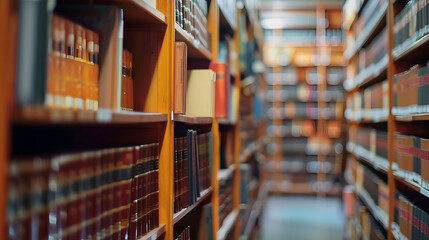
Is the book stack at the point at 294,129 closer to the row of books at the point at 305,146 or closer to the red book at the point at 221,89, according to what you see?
the row of books at the point at 305,146

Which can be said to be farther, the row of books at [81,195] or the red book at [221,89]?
the red book at [221,89]

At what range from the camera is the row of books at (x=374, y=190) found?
9.65 ft

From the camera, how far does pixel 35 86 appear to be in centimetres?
88

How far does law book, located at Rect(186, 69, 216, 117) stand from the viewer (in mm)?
2236

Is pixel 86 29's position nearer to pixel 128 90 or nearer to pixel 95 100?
pixel 95 100

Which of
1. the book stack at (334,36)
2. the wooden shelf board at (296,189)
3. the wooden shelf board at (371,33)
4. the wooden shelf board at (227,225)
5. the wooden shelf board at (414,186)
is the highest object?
the book stack at (334,36)

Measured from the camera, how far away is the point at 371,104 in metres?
3.71

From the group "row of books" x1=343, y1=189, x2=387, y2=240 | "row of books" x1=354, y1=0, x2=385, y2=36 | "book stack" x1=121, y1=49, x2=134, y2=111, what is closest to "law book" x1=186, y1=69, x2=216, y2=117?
"book stack" x1=121, y1=49, x2=134, y2=111

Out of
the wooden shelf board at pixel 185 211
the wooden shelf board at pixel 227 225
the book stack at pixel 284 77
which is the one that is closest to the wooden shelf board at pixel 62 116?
the wooden shelf board at pixel 185 211

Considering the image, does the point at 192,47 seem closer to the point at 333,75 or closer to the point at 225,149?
the point at 225,149

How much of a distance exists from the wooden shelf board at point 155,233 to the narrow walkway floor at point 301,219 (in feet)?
11.8

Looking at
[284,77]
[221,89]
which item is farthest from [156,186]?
[284,77]

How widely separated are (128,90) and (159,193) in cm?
40

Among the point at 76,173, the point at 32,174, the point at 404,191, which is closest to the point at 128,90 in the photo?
the point at 76,173
